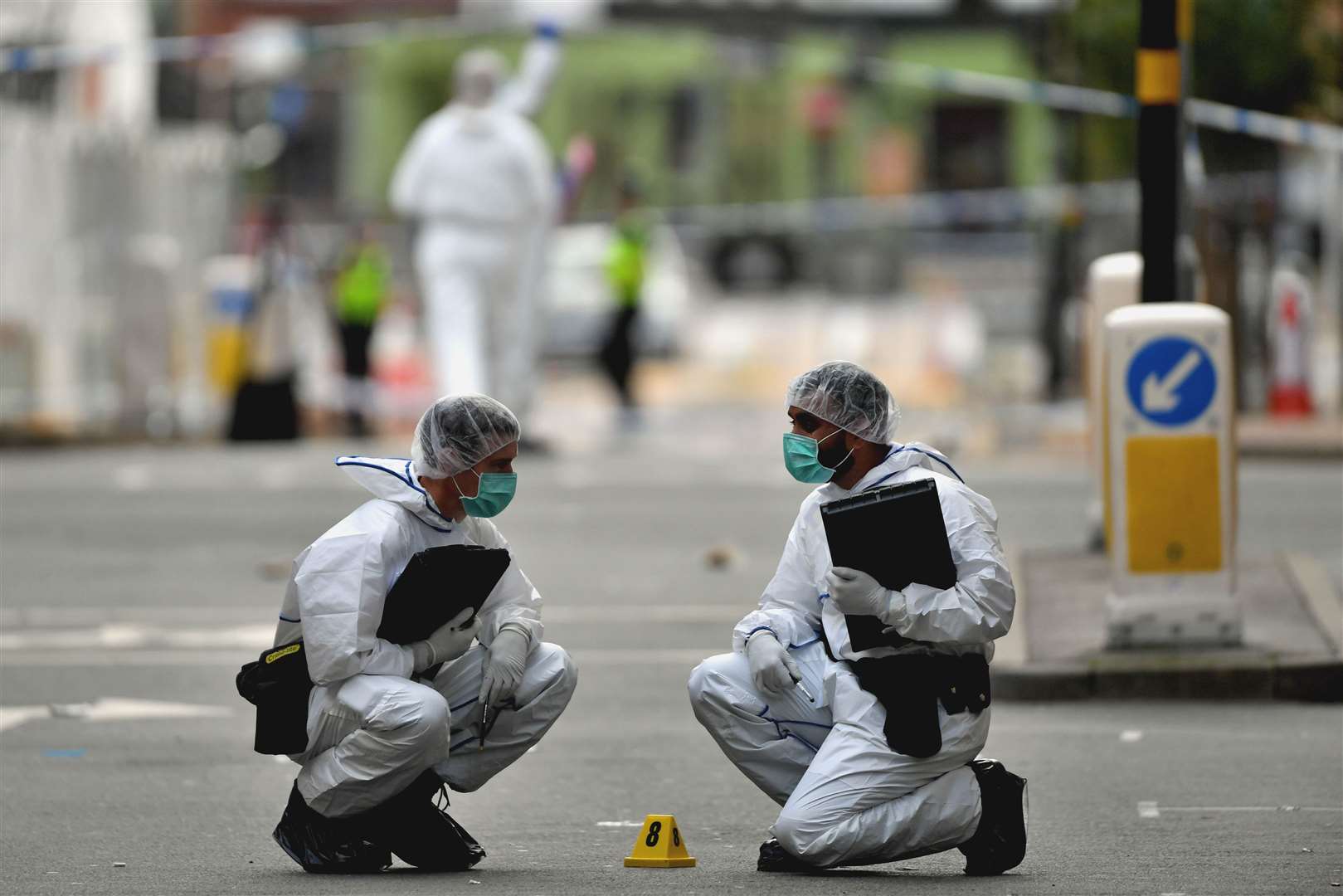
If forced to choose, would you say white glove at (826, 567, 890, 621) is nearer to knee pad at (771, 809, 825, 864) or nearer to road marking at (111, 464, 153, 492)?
knee pad at (771, 809, 825, 864)

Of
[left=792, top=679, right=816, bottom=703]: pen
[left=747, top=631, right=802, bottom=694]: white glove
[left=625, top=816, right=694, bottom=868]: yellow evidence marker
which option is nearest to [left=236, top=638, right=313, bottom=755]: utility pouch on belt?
[left=625, top=816, right=694, bottom=868]: yellow evidence marker

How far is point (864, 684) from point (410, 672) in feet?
3.54

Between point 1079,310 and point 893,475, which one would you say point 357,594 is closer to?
point 893,475

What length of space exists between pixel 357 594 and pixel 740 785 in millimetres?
2022

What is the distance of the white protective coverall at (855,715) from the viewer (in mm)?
6254

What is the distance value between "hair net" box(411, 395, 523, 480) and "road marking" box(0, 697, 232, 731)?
306 cm

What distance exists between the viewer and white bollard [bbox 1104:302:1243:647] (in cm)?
938

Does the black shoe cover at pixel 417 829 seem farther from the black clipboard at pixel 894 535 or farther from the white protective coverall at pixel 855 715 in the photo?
the black clipboard at pixel 894 535

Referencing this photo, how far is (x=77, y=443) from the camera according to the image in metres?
20.6

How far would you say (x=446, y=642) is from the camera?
21.1 ft

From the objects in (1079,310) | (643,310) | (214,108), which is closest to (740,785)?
(1079,310)

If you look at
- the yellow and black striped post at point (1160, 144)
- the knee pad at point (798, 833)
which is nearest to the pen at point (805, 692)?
the knee pad at point (798, 833)

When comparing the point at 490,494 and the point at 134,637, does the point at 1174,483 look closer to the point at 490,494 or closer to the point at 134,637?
the point at 490,494

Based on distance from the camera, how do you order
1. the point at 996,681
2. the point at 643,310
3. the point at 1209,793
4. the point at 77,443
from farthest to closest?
the point at 643,310
the point at 77,443
the point at 996,681
the point at 1209,793
